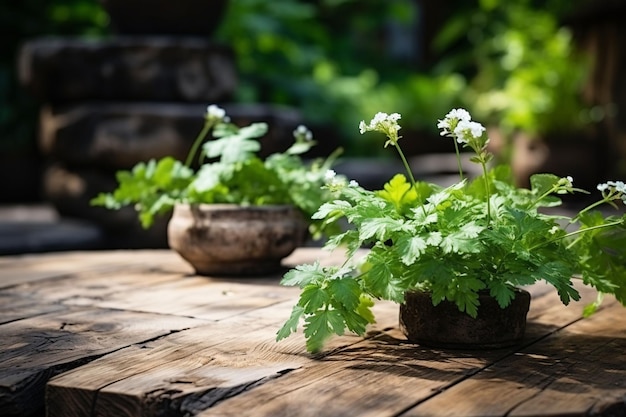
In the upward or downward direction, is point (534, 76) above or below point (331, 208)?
above

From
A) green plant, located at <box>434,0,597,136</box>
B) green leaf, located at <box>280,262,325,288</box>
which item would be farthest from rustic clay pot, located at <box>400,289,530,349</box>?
green plant, located at <box>434,0,597,136</box>

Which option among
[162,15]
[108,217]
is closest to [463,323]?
[108,217]

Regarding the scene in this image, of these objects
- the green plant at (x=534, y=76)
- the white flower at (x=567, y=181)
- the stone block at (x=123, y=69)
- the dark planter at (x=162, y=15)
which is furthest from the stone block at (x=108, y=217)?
the white flower at (x=567, y=181)

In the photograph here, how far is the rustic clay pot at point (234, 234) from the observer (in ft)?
8.23

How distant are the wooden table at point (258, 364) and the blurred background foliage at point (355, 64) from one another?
3.77 metres

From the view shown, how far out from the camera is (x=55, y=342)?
181 cm

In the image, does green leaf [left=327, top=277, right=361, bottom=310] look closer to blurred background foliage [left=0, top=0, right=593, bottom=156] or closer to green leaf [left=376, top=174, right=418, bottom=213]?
green leaf [left=376, top=174, right=418, bottom=213]

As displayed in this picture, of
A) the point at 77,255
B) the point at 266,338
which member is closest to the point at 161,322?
the point at 266,338

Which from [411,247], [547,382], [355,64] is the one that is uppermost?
[355,64]

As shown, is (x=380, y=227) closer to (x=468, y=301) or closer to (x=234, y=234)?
(x=468, y=301)

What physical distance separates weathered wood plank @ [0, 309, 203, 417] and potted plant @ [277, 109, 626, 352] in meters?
0.38

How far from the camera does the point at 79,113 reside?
17.0 feet

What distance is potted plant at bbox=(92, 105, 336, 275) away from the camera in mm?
2508

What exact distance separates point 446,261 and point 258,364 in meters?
0.39
